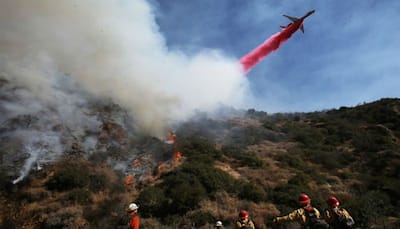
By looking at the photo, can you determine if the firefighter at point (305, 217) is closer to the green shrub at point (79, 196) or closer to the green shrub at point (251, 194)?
the green shrub at point (251, 194)

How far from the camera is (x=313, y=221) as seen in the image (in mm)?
6691

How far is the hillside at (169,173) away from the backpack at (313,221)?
781cm

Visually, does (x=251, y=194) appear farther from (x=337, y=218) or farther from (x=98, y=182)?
(x=337, y=218)

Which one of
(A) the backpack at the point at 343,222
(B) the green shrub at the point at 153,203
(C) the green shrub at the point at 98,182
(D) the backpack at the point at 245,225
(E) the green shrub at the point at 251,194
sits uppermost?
(C) the green shrub at the point at 98,182

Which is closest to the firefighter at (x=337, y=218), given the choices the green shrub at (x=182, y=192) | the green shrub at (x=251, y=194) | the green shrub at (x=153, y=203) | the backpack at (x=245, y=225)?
the backpack at (x=245, y=225)

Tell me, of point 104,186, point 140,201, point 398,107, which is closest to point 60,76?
point 104,186

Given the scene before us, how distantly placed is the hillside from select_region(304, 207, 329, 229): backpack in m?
7.81

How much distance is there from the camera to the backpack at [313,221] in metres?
6.56

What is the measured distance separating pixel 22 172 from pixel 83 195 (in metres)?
4.95

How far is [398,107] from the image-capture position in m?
44.7

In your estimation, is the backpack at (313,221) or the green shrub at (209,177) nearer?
the backpack at (313,221)

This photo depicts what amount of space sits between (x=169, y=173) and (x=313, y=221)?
16.4m

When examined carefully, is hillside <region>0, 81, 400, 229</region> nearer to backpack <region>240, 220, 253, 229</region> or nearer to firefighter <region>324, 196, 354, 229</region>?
backpack <region>240, 220, 253, 229</region>

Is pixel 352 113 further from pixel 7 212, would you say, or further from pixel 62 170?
pixel 7 212
